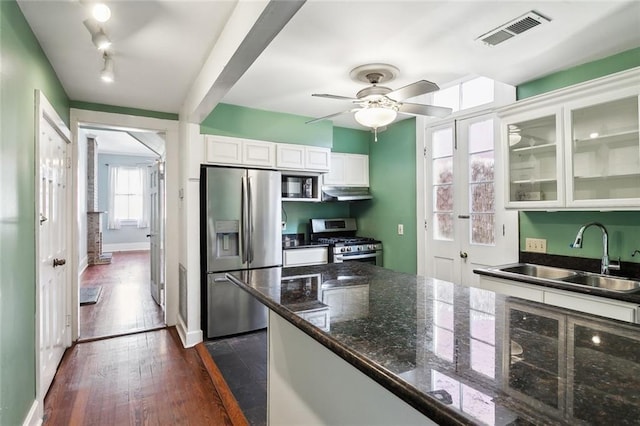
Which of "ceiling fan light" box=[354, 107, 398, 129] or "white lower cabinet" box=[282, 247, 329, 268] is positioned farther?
"white lower cabinet" box=[282, 247, 329, 268]

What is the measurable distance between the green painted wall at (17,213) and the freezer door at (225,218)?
4.84 feet

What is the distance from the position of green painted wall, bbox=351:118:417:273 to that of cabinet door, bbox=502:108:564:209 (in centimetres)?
142

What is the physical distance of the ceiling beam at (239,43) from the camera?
150cm

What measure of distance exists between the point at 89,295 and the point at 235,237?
3.17m

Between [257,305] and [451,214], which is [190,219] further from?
[451,214]

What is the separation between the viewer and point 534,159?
2.65 metres

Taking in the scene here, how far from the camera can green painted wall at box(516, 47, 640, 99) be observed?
7.49ft

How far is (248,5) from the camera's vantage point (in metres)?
1.68

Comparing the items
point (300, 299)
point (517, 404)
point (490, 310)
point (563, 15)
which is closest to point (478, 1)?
point (563, 15)

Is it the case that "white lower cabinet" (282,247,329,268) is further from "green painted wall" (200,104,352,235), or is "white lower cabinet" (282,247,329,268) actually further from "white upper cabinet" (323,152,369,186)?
"white upper cabinet" (323,152,369,186)

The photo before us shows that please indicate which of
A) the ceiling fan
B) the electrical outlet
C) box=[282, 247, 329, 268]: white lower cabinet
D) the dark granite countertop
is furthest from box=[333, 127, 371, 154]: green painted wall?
the dark granite countertop

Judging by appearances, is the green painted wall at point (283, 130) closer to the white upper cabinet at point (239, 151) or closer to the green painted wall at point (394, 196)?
the white upper cabinet at point (239, 151)

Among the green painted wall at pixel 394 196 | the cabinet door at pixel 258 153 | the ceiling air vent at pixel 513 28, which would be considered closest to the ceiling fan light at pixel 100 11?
the cabinet door at pixel 258 153

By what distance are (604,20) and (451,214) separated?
2031 millimetres
